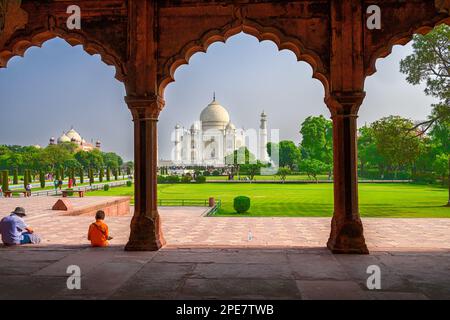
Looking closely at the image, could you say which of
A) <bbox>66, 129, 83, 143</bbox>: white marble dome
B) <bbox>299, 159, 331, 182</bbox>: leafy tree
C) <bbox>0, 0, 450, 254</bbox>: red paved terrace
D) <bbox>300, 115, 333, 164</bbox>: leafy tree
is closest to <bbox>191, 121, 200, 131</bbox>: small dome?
<bbox>66, 129, 83, 143</bbox>: white marble dome

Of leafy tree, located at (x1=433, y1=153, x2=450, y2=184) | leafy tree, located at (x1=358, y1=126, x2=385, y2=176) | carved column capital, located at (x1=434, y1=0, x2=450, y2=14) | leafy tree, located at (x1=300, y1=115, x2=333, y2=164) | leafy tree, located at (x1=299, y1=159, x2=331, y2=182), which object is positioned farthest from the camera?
leafy tree, located at (x1=358, y1=126, x2=385, y2=176)

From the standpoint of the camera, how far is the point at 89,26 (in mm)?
6719

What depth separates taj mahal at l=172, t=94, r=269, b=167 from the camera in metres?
95.0

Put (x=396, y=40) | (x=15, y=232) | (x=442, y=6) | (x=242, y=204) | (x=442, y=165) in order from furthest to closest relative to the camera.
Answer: (x=442, y=165), (x=242, y=204), (x=15, y=232), (x=396, y=40), (x=442, y=6)

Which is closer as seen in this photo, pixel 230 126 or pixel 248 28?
pixel 248 28

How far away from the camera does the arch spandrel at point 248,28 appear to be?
6551 mm

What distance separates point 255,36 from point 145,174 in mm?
3032

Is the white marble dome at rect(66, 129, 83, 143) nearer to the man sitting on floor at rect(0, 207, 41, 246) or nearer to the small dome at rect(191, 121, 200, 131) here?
the small dome at rect(191, 121, 200, 131)

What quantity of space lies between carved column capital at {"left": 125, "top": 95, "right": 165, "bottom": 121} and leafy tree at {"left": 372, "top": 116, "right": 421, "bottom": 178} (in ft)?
52.2

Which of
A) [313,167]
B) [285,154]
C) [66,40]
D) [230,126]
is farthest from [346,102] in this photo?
[230,126]

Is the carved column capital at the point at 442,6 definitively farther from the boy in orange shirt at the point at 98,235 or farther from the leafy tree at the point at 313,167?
the leafy tree at the point at 313,167

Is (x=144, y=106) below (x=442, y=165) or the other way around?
the other way around

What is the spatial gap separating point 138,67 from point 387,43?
407 centimetres

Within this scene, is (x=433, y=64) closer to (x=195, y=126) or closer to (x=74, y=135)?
(x=195, y=126)
